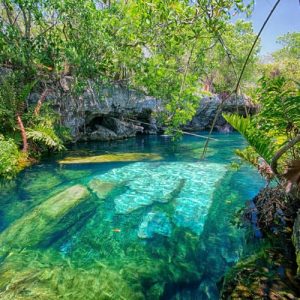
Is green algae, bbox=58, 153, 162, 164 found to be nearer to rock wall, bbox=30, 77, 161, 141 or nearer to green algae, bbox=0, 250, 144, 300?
rock wall, bbox=30, 77, 161, 141

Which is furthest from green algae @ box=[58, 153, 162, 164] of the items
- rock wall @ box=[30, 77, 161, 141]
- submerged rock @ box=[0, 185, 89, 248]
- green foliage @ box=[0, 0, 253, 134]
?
submerged rock @ box=[0, 185, 89, 248]

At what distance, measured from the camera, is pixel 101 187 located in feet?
22.9

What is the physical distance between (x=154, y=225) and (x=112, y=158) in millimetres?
6463

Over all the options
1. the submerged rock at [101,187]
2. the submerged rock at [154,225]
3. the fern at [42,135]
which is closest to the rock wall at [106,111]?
→ the fern at [42,135]

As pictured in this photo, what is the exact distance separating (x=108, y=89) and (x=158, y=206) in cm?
1068

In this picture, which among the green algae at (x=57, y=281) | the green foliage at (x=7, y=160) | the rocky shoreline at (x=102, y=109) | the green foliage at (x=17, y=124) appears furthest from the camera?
the rocky shoreline at (x=102, y=109)

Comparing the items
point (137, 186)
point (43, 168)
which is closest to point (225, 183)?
point (137, 186)

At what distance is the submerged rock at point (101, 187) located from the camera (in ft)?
21.1

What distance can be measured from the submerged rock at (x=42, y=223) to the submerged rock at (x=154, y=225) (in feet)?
4.18

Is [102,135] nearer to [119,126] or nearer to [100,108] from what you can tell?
Result: [119,126]

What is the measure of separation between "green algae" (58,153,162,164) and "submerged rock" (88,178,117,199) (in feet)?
8.55

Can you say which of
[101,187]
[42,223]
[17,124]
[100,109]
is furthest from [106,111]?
[42,223]

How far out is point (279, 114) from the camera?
316 cm

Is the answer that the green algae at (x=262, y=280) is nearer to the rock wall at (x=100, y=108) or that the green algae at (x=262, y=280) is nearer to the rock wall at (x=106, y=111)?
the rock wall at (x=100, y=108)
